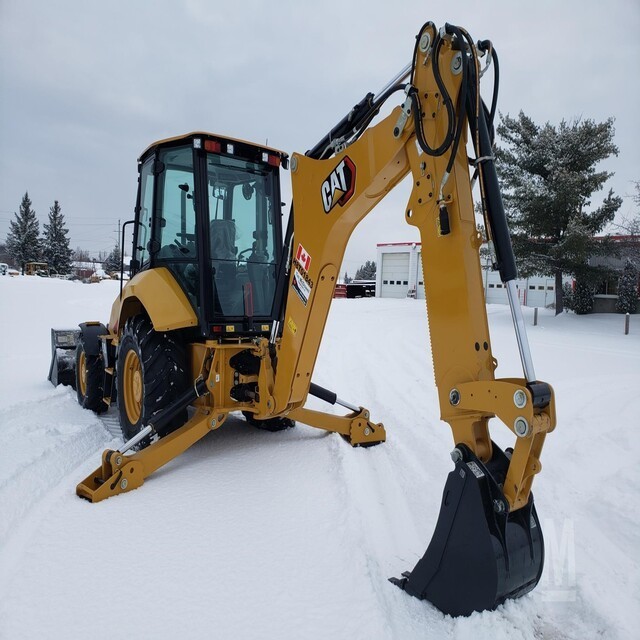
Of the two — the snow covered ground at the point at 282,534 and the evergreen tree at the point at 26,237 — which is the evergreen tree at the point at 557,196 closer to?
the snow covered ground at the point at 282,534

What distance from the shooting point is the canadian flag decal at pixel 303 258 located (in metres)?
→ 3.21

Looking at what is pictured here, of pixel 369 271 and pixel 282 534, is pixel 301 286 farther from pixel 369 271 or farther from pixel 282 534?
pixel 369 271

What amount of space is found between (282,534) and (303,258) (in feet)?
5.77

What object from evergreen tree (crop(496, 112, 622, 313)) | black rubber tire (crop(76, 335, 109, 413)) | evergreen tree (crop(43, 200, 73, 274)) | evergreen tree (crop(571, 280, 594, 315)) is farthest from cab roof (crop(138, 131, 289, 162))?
evergreen tree (crop(43, 200, 73, 274))

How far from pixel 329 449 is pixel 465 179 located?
2679 millimetres

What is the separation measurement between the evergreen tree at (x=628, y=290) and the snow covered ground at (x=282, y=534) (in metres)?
16.6

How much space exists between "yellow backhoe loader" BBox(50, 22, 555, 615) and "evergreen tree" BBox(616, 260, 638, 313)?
19215mm

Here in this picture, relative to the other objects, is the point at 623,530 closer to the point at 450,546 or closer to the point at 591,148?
the point at 450,546

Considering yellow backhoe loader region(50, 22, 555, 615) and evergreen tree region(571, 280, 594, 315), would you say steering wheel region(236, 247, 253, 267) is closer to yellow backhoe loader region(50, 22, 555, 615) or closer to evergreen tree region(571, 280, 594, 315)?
yellow backhoe loader region(50, 22, 555, 615)

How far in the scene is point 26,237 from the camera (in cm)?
4928

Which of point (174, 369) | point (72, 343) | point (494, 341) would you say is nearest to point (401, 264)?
point (494, 341)

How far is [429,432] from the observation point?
469cm

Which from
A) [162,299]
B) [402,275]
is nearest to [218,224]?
[162,299]

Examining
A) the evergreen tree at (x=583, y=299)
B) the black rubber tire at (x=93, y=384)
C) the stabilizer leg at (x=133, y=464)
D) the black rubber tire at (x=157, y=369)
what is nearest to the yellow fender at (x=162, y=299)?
the black rubber tire at (x=157, y=369)
